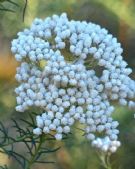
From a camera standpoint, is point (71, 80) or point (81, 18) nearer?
point (71, 80)

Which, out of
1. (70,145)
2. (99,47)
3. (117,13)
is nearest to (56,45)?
(99,47)

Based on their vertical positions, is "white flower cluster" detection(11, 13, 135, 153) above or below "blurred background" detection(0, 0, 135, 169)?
below

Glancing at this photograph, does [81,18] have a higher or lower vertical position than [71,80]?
higher

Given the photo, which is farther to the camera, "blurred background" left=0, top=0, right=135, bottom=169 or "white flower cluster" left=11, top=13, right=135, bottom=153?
"blurred background" left=0, top=0, right=135, bottom=169

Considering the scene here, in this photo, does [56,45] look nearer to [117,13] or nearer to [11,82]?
[11,82]
